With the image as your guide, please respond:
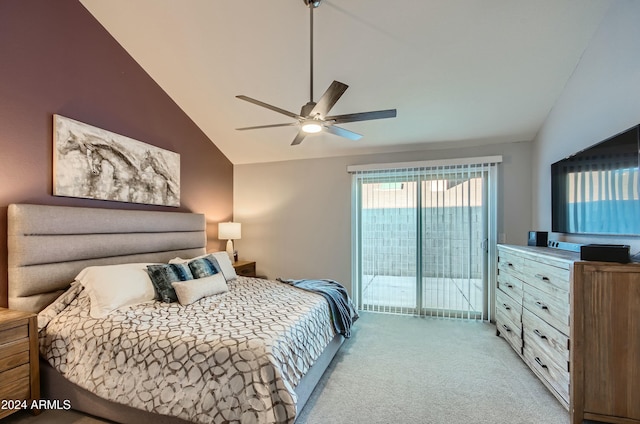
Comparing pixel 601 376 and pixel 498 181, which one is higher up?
pixel 498 181

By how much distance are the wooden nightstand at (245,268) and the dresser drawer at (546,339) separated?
3457 millimetres

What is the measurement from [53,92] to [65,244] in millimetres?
1318

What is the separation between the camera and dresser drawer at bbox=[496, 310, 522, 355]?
279cm

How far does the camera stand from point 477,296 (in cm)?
393

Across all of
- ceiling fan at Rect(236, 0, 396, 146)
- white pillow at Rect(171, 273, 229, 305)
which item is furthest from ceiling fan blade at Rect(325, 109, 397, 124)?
white pillow at Rect(171, 273, 229, 305)

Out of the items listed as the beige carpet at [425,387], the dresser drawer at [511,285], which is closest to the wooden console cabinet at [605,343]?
the beige carpet at [425,387]

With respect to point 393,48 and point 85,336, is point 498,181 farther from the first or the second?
point 85,336

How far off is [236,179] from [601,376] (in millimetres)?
4816

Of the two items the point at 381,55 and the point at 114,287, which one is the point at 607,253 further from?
the point at 114,287

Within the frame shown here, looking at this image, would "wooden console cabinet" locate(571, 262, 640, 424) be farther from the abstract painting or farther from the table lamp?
the abstract painting

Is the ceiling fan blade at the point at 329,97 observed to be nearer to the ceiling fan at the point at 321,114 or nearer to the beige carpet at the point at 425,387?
the ceiling fan at the point at 321,114

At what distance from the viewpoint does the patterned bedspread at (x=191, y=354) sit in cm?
156

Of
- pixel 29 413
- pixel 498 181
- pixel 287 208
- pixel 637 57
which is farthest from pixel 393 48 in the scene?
pixel 29 413

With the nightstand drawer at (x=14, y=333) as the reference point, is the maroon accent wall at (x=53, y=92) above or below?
above
